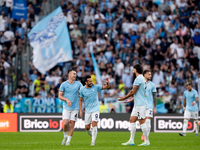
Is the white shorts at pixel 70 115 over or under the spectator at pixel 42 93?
under

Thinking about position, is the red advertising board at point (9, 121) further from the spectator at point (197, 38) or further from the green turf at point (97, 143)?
the spectator at point (197, 38)

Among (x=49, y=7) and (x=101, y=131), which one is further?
(x=49, y=7)

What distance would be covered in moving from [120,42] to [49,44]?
475 cm

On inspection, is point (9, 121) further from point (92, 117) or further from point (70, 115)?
point (92, 117)

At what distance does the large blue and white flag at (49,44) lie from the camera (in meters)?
24.8

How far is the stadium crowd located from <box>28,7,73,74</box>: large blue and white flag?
0.82 m

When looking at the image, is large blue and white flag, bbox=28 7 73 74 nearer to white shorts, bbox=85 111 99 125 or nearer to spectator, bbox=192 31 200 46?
spectator, bbox=192 31 200 46

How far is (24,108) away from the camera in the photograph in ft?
75.9

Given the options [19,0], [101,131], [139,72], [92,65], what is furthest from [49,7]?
[139,72]

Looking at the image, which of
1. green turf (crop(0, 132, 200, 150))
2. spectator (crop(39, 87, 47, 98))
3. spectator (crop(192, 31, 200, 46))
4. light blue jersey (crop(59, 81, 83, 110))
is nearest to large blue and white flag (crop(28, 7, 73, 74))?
spectator (crop(39, 87, 47, 98))

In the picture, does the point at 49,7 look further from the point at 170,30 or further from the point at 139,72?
the point at 139,72

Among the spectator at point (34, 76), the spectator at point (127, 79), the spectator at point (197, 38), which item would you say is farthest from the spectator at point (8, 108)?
the spectator at point (197, 38)

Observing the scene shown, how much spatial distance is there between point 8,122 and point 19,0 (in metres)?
7.51

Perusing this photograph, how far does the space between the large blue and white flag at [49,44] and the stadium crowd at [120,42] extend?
0.82 m
